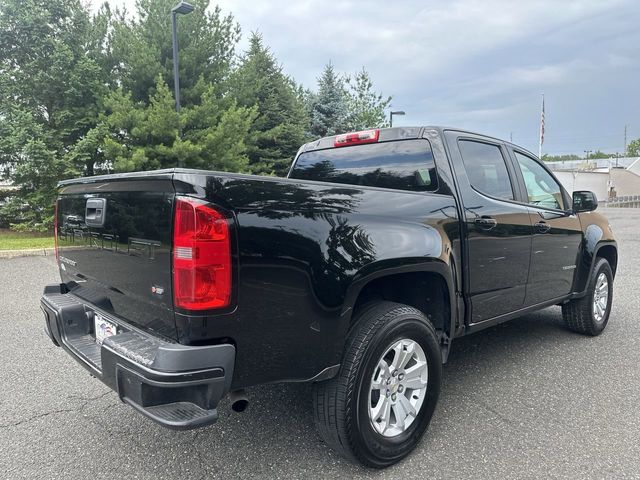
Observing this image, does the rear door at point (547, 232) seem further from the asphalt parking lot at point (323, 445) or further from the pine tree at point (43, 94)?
the pine tree at point (43, 94)

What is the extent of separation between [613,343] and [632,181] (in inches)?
2395

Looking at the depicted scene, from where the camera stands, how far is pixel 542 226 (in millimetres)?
3824

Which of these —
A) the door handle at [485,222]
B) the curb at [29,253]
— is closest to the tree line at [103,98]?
the curb at [29,253]

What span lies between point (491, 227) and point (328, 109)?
20.2 metres

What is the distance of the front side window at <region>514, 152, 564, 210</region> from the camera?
3.95m

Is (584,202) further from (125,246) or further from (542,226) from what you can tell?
(125,246)

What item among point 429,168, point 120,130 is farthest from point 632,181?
point 429,168

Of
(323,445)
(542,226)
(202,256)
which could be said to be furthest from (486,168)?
(202,256)

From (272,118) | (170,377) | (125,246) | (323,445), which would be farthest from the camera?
(272,118)

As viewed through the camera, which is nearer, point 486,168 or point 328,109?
point 486,168

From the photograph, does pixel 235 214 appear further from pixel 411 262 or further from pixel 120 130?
pixel 120 130

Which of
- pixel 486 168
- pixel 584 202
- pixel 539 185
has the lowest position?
pixel 584 202

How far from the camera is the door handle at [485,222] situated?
3178mm

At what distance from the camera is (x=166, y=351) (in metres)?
1.89
